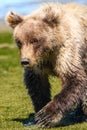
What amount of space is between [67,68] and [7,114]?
1944mm

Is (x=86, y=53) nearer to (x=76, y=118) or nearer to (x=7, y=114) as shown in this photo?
(x=76, y=118)

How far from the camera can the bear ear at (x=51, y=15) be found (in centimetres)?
807

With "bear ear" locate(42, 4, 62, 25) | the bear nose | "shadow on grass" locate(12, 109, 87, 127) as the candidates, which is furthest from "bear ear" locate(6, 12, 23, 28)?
"shadow on grass" locate(12, 109, 87, 127)

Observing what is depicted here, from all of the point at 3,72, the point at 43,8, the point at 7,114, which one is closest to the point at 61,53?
the point at 43,8

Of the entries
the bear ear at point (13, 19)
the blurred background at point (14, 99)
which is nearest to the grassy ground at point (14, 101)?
the blurred background at point (14, 99)

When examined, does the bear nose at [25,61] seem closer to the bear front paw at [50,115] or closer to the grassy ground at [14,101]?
the bear front paw at [50,115]

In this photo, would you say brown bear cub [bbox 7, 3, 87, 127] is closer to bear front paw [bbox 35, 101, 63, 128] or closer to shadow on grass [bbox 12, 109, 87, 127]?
bear front paw [bbox 35, 101, 63, 128]

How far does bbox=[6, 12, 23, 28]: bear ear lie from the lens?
27.0 ft

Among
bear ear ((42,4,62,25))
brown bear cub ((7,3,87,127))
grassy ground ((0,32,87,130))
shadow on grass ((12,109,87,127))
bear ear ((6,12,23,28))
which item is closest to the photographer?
brown bear cub ((7,3,87,127))

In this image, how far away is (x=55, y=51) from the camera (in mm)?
8086

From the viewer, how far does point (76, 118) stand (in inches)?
347

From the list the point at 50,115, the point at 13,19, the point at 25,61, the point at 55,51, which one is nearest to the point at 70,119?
the point at 50,115

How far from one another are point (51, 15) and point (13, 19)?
1.80 ft

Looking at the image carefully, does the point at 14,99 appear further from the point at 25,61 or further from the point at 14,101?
the point at 25,61
